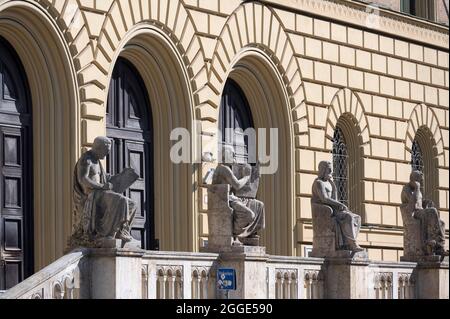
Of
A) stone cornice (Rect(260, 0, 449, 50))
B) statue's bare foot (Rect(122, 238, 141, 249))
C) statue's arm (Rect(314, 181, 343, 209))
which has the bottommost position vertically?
statue's bare foot (Rect(122, 238, 141, 249))

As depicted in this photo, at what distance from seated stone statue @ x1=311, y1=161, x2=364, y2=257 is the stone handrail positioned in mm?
6982

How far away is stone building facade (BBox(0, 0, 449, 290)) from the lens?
29.1 metres

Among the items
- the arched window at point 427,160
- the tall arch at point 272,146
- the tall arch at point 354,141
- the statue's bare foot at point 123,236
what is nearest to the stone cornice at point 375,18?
the tall arch at point 272,146

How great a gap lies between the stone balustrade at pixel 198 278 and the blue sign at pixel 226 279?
14 cm

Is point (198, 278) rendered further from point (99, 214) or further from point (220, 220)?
point (99, 214)

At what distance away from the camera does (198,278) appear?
26531mm

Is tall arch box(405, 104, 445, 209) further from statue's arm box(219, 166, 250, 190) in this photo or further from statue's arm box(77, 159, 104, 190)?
statue's arm box(77, 159, 104, 190)

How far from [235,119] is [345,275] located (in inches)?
206

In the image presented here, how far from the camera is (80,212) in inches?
966

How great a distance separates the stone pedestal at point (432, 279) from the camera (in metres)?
33.1

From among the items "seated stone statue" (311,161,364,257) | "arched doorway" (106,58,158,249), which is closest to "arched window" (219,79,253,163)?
"arched doorway" (106,58,158,249)

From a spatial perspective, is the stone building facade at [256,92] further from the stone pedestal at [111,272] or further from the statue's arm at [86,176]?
the stone pedestal at [111,272]

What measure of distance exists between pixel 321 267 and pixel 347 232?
0.76m
